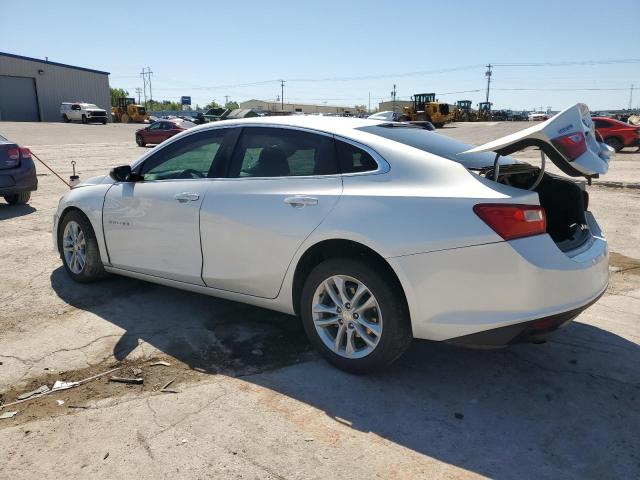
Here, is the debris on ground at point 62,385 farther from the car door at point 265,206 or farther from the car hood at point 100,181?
the car hood at point 100,181

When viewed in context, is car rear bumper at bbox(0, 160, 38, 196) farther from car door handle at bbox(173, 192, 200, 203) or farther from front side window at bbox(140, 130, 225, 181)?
car door handle at bbox(173, 192, 200, 203)

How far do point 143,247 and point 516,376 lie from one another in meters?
2.97

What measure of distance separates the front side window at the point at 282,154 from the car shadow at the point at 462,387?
4.06ft

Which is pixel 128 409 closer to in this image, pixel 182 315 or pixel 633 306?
pixel 182 315

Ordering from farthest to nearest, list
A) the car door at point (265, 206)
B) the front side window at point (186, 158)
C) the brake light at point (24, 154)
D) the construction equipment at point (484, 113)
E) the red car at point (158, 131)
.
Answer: the construction equipment at point (484, 113) < the red car at point (158, 131) < the brake light at point (24, 154) < the front side window at point (186, 158) < the car door at point (265, 206)

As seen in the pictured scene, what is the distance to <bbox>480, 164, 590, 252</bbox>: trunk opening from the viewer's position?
11.5 ft

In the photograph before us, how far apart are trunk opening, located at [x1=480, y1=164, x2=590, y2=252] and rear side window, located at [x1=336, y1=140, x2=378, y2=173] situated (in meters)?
0.88

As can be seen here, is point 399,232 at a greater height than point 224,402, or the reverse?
point 399,232

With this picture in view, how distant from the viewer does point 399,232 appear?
2965 millimetres

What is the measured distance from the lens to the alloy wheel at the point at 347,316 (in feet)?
10.5

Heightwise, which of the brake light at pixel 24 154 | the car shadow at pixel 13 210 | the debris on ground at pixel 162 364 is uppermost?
the brake light at pixel 24 154

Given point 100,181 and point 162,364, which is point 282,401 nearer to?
point 162,364

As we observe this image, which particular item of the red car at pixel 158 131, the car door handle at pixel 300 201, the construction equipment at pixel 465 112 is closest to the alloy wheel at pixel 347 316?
the car door handle at pixel 300 201

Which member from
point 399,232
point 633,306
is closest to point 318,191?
point 399,232
